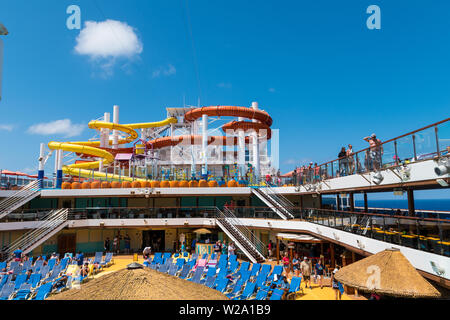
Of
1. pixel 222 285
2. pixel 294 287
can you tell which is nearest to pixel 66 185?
pixel 222 285

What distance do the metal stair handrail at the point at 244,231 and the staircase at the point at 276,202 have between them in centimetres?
240

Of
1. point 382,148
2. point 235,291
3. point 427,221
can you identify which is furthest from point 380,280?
point 235,291

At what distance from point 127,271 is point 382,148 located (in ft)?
32.6

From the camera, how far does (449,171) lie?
7.93 m

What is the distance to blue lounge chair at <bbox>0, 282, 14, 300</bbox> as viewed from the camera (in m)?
12.3

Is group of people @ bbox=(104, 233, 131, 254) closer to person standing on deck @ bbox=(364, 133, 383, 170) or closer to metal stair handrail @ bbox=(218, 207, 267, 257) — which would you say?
metal stair handrail @ bbox=(218, 207, 267, 257)

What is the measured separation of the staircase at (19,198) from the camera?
20.7 m

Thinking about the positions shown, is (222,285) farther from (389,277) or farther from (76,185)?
(76,185)

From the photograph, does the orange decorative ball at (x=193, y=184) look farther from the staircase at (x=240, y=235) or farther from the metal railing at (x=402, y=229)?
the metal railing at (x=402, y=229)

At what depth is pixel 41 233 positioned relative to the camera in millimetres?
20812

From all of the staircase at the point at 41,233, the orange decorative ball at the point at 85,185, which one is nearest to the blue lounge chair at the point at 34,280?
the staircase at the point at 41,233

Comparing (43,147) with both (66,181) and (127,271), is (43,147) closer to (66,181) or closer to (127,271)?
(66,181)

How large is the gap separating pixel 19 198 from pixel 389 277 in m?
24.1

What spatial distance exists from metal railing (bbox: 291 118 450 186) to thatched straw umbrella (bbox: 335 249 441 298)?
11.4 ft
